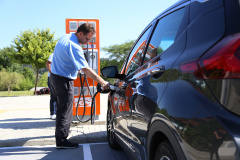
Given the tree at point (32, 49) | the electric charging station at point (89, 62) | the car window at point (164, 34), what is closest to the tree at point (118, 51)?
the tree at point (32, 49)

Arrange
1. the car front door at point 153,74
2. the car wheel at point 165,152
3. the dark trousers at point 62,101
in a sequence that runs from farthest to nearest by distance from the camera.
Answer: the dark trousers at point 62,101 < the car front door at point 153,74 < the car wheel at point 165,152

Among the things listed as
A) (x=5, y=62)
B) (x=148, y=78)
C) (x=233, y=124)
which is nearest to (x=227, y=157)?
(x=233, y=124)

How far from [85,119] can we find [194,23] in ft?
17.3

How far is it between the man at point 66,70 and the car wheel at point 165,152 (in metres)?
2.39

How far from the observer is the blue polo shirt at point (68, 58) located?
163 inches

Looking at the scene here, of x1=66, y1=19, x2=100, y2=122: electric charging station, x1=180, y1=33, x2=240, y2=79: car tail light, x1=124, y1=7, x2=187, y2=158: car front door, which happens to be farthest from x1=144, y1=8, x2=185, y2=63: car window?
x1=66, y1=19, x2=100, y2=122: electric charging station

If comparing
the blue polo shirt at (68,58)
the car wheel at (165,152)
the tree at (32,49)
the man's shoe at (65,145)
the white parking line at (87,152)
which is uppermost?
the tree at (32,49)

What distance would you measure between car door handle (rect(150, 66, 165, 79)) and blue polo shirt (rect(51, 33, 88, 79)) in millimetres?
2173

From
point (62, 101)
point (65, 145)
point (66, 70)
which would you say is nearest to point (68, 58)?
point (66, 70)

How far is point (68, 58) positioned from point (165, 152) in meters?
2.85

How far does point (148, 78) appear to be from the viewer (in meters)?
2.23

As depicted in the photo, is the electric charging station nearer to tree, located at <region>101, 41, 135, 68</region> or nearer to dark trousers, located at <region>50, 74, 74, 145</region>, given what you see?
dark trousers, located at <region>50, 74, 74, 145</region>

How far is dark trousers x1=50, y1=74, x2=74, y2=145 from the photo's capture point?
4.37 m

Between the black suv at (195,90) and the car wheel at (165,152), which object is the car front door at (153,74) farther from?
the car wheel at (165,152)
